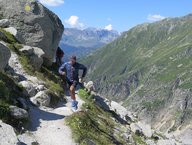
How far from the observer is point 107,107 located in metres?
38.8

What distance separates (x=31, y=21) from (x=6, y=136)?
21.8 meters

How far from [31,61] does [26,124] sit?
13.9 metres

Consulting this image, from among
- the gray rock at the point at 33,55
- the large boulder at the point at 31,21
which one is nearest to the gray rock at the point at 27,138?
the gray rock at the point at 33,55

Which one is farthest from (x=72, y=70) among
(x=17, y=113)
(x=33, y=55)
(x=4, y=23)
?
(x=4, y=23)

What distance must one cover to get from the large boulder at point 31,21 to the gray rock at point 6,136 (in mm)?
20726

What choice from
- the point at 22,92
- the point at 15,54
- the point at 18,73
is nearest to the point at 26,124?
the point at 22,92

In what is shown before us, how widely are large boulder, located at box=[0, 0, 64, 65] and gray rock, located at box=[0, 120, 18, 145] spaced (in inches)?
816

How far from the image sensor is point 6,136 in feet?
54.5

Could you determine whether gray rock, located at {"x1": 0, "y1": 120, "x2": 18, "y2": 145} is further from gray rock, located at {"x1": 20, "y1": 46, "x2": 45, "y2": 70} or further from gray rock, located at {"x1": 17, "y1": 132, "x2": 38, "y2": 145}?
gray rock, located at {"x1": 20, "y1": 46, "x2": 45, "y2": 70}

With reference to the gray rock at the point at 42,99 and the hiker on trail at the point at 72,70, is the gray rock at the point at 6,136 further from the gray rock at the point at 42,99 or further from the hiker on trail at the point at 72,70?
the gray rock at the point at 42,99

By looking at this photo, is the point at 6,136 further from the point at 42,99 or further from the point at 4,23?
the point at 4,23

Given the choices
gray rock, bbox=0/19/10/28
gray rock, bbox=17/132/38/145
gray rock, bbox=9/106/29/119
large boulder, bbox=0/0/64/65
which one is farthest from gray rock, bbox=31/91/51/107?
gray rock, bbox=0/19/10/28

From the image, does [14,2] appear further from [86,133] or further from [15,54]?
[86,133]

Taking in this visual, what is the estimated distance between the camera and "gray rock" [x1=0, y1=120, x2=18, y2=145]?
53.3 ft
